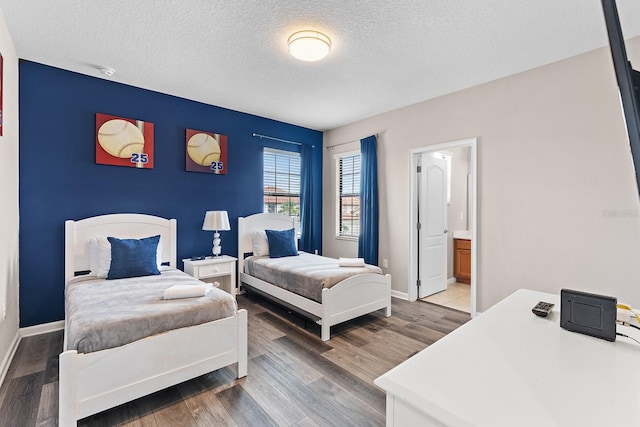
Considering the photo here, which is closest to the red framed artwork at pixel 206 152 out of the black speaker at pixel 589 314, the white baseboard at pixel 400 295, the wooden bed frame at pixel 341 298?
the wooden bed frame at pixel 341 298

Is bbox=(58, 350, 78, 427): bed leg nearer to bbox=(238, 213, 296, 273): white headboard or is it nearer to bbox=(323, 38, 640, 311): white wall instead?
bbox=(238, 213, 296, 273): white headboard

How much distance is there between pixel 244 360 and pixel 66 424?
1.03 metres

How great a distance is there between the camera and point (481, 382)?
0.82 metres

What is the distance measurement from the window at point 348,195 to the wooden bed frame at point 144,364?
309cm

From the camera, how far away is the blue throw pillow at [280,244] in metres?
4.11

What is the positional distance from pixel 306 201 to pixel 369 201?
1101mm

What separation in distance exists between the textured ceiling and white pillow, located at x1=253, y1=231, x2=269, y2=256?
190 centimetres

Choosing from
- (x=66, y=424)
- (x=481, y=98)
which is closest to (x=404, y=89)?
(x=481, y=98)

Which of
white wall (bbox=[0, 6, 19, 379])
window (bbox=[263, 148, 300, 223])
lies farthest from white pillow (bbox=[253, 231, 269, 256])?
white wall (bbox=[0, 6, 19, 379])

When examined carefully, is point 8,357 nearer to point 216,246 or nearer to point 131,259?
point 131,259

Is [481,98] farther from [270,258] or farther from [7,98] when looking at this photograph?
[7,98]

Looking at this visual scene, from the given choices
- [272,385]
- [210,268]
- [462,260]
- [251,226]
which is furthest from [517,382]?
[462,260]

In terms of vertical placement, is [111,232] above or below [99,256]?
above

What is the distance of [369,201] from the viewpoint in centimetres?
456
